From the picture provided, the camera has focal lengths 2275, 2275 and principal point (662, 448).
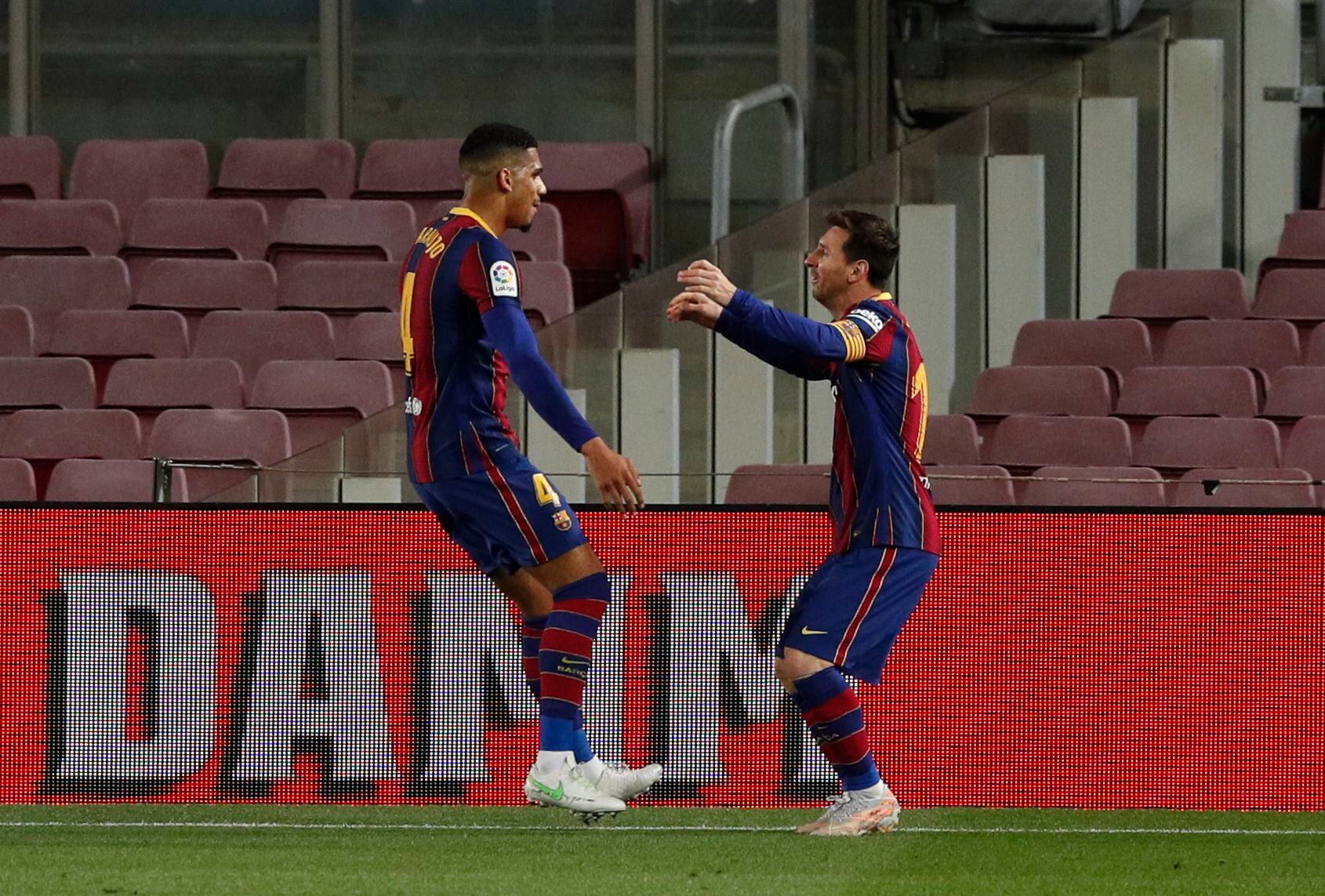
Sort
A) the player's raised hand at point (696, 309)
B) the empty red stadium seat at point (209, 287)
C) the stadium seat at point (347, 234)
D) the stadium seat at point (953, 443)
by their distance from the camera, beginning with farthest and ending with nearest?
the stadium seat at point (347, 234), the empty red stadium seat at point (209, 287), the stadium seat at point (953, 443), the player's raised hand at point (696, 309)

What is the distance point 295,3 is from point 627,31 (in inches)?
82.0

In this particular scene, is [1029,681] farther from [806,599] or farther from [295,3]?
[295,3]

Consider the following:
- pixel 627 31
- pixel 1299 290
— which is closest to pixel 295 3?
pixel 627 31

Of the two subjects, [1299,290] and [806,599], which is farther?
[1299,290]

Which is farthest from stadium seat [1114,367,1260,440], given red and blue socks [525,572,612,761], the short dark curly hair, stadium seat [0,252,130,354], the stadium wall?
stadium seat [0,252,130,354]

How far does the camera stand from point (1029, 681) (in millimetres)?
6770

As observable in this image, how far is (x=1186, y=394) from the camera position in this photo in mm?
9758

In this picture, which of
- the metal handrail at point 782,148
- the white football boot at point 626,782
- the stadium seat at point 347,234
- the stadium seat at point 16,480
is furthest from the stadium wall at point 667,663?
the stadium seat at point 347,234

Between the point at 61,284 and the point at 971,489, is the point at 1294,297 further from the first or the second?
the point at 61,284

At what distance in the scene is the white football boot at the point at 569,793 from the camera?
221 inches

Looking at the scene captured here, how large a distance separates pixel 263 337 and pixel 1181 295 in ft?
14.4

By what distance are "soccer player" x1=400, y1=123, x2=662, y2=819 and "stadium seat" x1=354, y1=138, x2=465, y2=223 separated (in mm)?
6835

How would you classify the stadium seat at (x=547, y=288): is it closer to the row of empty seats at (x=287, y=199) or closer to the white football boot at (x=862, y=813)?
the row of empty seats at (x=287, y=199)

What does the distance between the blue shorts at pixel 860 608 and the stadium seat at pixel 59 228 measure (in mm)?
7394
